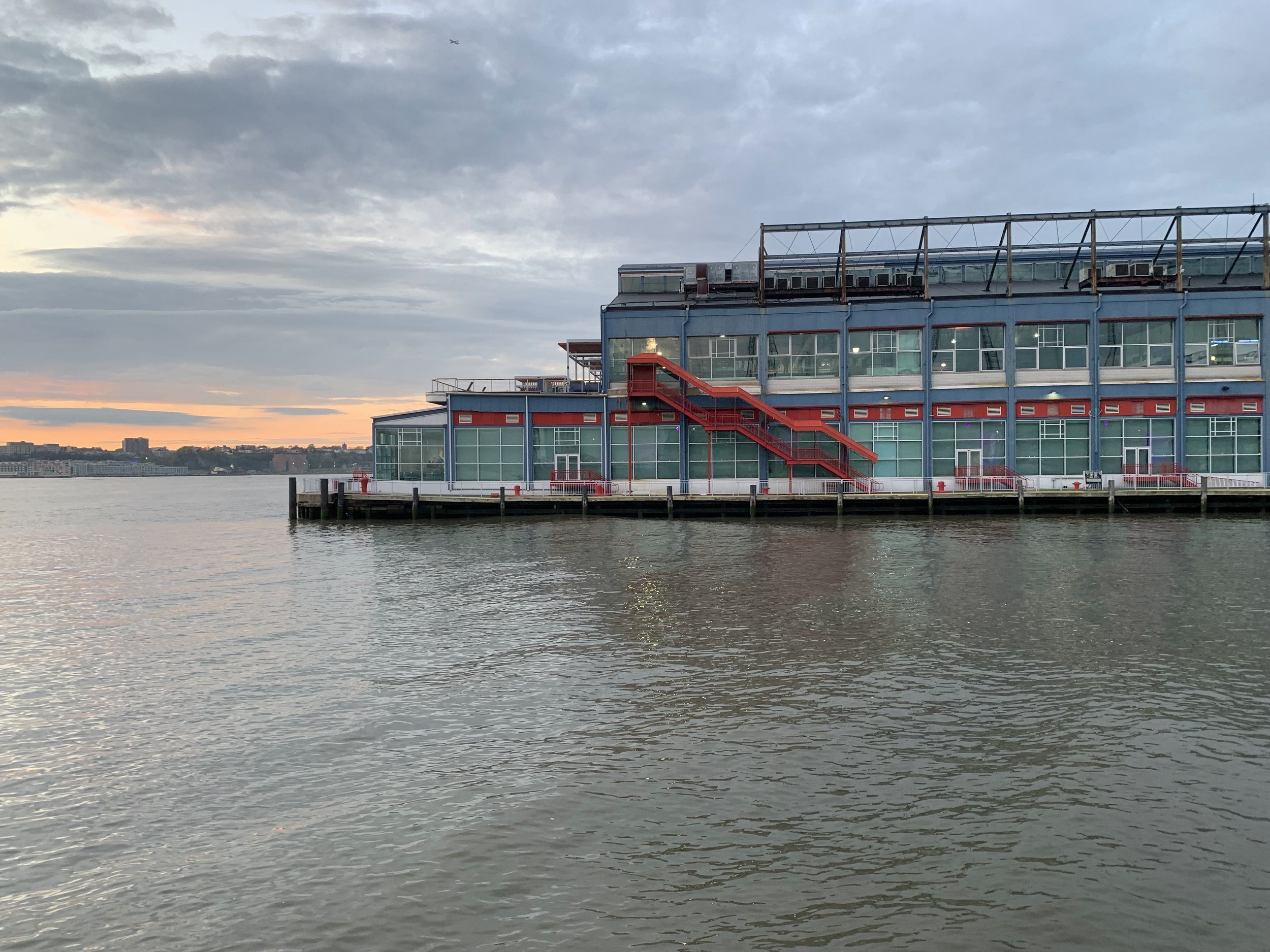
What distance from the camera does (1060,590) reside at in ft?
83.4

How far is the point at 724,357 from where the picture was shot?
57312mm

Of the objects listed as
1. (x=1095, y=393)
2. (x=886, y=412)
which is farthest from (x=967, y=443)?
(x=1095, y=393)

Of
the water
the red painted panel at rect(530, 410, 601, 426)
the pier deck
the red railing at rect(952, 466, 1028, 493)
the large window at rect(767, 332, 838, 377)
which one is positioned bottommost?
the water

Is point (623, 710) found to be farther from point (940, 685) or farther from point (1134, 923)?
point (1134, 923)

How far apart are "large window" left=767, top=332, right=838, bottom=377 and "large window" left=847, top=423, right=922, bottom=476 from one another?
4.96m

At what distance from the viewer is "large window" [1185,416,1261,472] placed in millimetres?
55000

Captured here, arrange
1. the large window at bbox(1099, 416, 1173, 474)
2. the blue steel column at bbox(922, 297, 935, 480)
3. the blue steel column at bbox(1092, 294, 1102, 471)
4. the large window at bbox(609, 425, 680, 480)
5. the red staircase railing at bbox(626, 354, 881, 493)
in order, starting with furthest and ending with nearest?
the large window at bbox(609, 425, 680, 480) < the blue steel column at bbox(922, 297, 935, 480) < the large window at bbox(1099, 416, 1173, 474) < the blue steel column at bbox(1092, 294, 1102, 471) < the red staircase railing at bbox(626, 354, 881, 493)

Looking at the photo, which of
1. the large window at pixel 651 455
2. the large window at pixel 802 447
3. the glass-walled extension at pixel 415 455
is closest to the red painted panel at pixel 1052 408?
the large window at pixel 802 447

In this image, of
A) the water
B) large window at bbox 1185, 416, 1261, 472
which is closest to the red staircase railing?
large window at bbox 1185, 416, 1261, 472

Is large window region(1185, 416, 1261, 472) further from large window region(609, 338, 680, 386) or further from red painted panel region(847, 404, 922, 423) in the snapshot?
large window region(609, 338, 680, 386)

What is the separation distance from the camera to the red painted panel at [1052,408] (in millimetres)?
55375

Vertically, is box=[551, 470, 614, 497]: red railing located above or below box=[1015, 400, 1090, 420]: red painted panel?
below

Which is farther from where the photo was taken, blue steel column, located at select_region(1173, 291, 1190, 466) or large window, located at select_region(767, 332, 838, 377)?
large window, located at select_region(767, 332, 838, 377)

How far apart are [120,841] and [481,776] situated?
4.06 m
